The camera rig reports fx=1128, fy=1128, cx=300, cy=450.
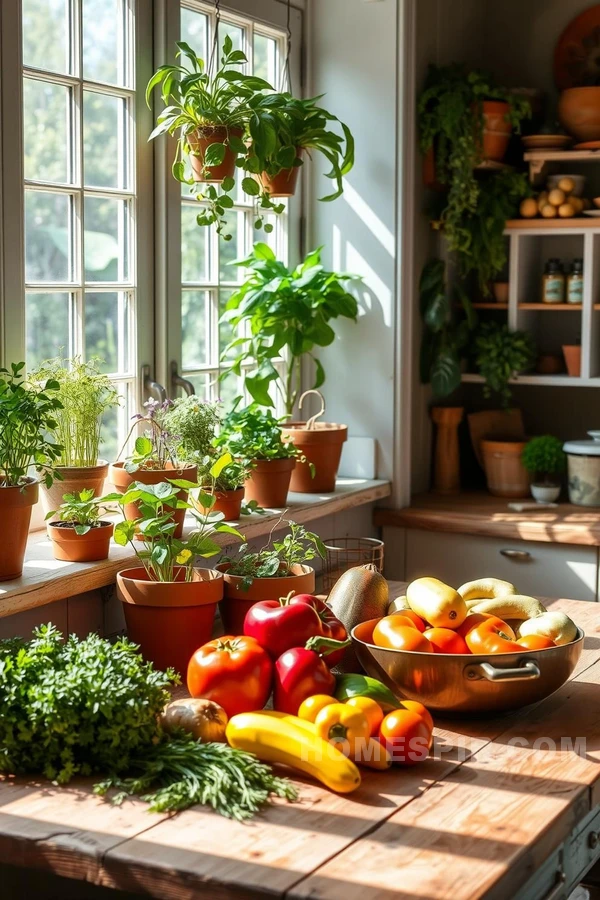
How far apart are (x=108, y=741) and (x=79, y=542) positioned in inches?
28.5

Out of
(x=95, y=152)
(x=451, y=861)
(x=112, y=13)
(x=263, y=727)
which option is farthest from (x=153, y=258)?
(x=451, y=861)

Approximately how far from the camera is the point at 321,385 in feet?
11.7

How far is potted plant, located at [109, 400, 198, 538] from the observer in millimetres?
2395

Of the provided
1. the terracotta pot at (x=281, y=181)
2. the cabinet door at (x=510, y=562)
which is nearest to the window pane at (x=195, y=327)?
the terracotta pot at (x=281, y=181)

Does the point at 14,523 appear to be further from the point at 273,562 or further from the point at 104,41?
the point at 104,41

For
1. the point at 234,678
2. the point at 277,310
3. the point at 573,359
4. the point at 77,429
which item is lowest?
the point at 234,678

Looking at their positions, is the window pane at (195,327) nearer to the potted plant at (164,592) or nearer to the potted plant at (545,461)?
the potted plant at (164,592)

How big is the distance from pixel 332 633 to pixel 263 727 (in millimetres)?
291

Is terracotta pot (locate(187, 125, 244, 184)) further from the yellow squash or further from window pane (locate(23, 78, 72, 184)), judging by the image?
the yellow squash

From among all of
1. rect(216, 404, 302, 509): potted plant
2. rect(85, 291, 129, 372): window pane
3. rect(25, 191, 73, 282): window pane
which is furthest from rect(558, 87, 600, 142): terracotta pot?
rect(25, 191, 73, 282): window pane

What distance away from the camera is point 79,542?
7.45ft

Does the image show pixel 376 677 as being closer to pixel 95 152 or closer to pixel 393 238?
pixel 95 152

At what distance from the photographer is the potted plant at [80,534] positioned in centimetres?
226

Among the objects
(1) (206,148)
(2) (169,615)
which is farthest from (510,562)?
(2) (169,615)
